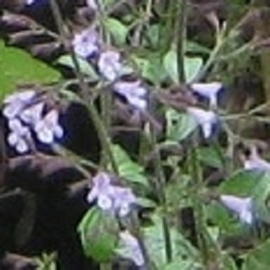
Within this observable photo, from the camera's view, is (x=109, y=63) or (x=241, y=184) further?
(x=241, y=184)

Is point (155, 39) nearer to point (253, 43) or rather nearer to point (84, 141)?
point (253, 43)

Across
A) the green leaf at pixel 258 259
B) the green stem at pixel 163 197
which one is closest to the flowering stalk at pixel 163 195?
the green stem at pixel 163 197

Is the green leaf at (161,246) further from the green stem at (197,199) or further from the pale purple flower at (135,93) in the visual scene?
the pale purple flower at (135,93)

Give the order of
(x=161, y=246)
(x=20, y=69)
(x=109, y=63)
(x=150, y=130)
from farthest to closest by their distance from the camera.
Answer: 1. (x=20, y=69)
2. (x=161, y=246)
3. (x=150, y=130)
4. (x=109, y=63)

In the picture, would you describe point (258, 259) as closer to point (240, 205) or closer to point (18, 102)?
point (240, 205)

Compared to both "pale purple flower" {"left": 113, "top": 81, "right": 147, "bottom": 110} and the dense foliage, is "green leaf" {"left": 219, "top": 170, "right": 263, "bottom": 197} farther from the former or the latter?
"pale purple flower" {"left": 113, "top": 81, "right": 147, "bottom": 110}

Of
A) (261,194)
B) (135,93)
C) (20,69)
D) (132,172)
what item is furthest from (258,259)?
(20,69)

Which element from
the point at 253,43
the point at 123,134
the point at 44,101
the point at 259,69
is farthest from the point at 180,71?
the point at 259,69
